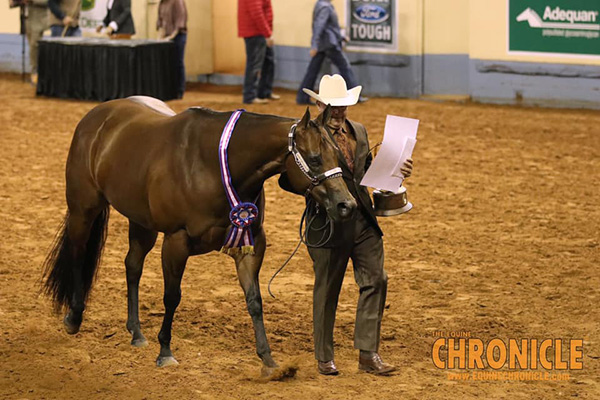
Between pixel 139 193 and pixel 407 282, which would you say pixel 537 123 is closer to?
pixel 407 282

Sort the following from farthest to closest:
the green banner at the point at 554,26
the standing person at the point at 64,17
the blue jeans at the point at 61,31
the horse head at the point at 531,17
Result: the blue jeans at the point at 61,31, the standing person at the point at 64,17, the horse head at the point at 531,17, the green banner at the point at 554,26

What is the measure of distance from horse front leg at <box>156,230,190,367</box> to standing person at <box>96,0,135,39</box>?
523 inches

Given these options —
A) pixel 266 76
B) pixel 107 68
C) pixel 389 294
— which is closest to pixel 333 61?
pixel 266 76

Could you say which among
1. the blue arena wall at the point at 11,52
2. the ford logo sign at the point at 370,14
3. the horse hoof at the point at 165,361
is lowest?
the horse hoof at the point at 165,361

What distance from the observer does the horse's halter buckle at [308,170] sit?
602cm

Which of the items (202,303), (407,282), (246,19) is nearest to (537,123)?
(246,19)

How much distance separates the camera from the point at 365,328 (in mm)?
6664

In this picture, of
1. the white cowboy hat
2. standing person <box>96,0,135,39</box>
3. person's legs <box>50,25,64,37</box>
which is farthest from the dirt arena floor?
person's legs <box>50,25,64,37</box>

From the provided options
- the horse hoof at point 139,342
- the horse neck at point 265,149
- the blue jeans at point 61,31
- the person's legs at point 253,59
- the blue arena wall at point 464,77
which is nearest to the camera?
the horse neck at point 265,149

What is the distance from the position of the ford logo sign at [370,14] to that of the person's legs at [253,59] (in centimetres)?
210

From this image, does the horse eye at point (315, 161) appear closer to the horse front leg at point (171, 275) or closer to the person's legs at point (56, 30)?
the horse front leg at point (171, 275)

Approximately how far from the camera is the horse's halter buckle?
6.02 m

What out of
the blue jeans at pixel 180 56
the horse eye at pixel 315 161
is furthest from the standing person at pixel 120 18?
the horse eye at pixel 315 161

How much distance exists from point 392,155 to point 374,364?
1.38 metres
